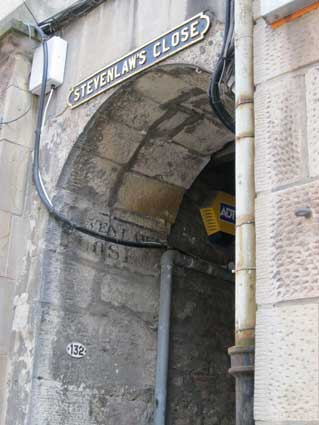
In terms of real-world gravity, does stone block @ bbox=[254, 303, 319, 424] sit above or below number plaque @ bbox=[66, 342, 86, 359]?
below

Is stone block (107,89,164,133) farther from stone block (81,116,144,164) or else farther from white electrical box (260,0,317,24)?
white electrical box (260,0,317,24)

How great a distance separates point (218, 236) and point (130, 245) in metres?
0.84

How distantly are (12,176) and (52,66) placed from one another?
82 centimetres

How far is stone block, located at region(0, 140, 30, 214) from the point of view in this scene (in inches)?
193

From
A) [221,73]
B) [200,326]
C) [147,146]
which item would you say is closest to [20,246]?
[147,146]

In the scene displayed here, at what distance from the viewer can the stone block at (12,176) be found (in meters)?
4.90

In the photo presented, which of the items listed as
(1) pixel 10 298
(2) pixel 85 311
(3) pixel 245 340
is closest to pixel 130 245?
(2) pixel 85 311

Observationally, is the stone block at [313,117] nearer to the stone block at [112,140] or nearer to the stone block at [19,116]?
the stone block at [112,140]

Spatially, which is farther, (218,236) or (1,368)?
(218,236)

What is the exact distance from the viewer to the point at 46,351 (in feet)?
14.6

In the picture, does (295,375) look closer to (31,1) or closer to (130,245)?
(130,245)

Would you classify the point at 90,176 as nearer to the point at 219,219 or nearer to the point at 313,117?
the point at 219,219

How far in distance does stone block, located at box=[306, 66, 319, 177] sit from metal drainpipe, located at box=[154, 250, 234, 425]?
101 inches

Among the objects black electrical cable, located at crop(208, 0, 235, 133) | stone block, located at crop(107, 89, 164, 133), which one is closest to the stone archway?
stone block, located at crop(107, 89, 164, 133)
